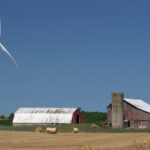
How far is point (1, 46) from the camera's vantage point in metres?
27.1

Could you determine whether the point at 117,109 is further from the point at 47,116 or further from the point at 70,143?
the point at 70,143

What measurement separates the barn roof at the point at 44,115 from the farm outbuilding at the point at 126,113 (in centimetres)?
758

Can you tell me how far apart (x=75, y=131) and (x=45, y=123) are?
2889cm

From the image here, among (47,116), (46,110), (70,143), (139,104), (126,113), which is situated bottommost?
(70,143)

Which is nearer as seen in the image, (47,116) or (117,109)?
(117,109)

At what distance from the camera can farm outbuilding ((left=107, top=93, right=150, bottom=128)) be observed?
235ft

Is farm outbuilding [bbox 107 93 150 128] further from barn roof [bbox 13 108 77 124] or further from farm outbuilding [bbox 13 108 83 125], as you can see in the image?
barn roof [bbox 13 108 77 124]

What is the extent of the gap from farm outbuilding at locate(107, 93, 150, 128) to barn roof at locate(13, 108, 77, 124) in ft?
24.9

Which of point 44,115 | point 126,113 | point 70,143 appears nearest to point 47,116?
point 44,115

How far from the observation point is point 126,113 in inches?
2923

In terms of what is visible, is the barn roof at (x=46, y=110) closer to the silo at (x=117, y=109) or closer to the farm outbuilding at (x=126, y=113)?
the farm outbuilding at (x=126, y=113)

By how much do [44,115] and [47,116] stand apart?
817mm

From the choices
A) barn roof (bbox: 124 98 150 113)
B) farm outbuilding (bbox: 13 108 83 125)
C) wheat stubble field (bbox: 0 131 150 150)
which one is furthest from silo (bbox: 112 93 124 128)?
wheat stubble field (bbox: 0 131 150 150)

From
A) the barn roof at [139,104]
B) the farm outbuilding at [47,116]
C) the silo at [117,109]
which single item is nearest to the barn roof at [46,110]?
the farm outbuilding at [47,116]
